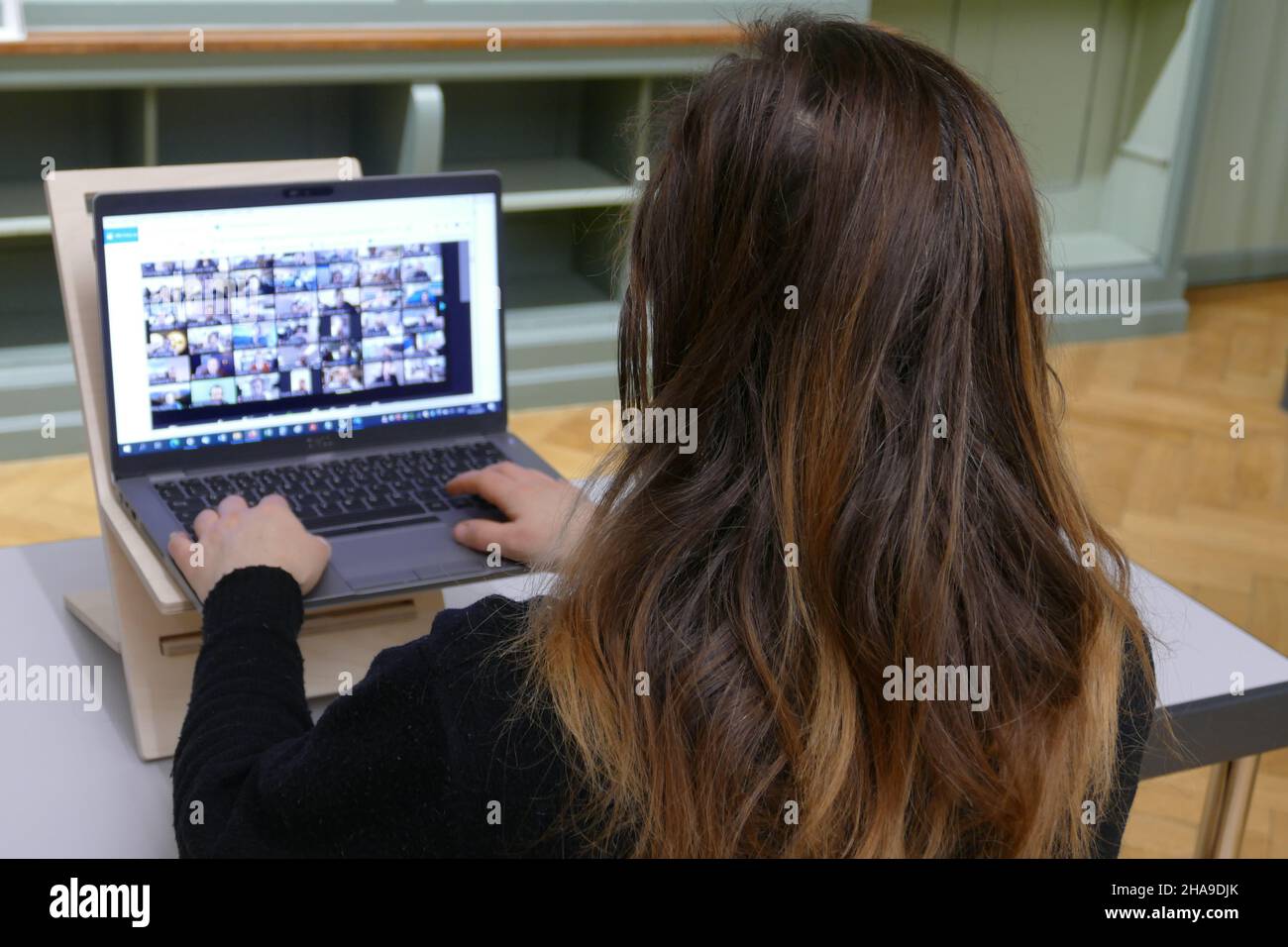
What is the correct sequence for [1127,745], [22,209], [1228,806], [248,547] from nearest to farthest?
[1127,745] < [248,547] < [1228,806] < [22,209]

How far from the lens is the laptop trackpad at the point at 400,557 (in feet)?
3.73

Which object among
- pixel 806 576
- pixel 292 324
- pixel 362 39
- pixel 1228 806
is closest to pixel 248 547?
pixel 292 324

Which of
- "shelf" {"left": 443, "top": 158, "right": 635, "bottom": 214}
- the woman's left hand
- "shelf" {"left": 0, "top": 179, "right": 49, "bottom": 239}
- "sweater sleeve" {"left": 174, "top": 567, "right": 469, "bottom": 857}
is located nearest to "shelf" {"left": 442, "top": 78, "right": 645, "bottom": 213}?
"shelf" {"left": 443, "top": 158, "right": 635, "bottom": 214}

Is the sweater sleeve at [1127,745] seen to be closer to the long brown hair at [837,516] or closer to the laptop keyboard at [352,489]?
the long brown hair at [837,516]

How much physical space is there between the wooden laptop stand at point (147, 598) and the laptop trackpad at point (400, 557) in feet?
0.09

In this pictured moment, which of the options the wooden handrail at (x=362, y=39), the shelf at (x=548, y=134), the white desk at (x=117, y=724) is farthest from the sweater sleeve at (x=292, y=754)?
the shelf at (x=548, y=134)

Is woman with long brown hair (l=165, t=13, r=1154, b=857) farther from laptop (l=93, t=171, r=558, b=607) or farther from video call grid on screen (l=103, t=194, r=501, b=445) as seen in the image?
video call grid on screen (l=103, t=194, r=501, b=445)

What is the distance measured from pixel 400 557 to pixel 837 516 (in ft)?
1.70

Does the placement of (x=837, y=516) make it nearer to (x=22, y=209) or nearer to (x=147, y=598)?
(x=147, y=598)

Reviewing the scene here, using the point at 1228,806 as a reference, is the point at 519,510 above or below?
above

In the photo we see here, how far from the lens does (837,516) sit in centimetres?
75

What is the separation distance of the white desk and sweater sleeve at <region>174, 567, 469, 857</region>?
0.13m

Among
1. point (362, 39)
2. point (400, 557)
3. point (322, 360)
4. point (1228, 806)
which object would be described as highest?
point (362, 39)
